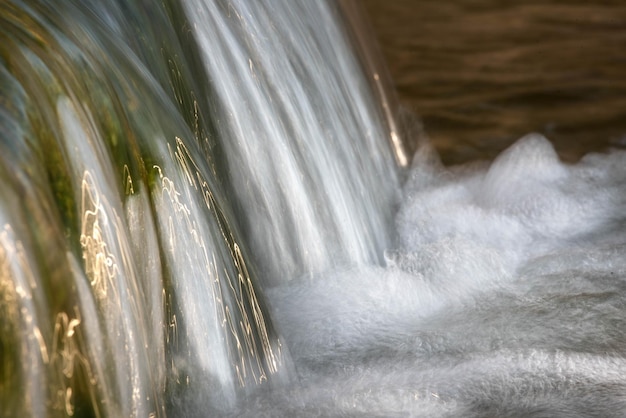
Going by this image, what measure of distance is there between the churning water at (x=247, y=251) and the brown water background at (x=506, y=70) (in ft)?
3.35

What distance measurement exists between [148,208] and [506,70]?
11.0ft

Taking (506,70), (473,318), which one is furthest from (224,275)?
(506,70)

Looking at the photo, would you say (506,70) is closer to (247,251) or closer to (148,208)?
(247,251)

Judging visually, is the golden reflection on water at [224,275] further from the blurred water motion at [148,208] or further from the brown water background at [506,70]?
the brown water background at [506,70]

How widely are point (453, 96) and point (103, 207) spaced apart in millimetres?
3239

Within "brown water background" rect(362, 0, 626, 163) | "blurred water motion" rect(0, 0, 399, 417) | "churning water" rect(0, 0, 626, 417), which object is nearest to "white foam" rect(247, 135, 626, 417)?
"churning water" rect(0, 0, 626, 417)

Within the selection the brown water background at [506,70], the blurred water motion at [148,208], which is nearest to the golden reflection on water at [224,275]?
the blurred water motion at [148,208]

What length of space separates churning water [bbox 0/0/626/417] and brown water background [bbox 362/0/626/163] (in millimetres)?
1022

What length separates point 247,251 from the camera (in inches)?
68.6

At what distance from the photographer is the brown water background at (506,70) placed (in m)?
3.95

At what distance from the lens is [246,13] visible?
2.35m

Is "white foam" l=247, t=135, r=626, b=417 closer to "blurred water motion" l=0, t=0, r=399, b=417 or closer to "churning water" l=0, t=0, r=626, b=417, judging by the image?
"churning water" l=0, t=0, r=626, b=417

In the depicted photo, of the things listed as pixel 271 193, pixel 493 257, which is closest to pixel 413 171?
pixel 493 257

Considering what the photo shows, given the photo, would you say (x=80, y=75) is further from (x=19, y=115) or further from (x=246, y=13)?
(x=246, y=13)
